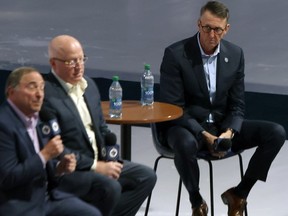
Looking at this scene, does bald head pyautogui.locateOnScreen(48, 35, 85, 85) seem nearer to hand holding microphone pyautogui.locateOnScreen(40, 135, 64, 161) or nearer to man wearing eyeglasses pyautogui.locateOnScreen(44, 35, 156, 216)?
man wearing eyeglasses pyautogui.locateOnScreen(44, 35, 156, 216)

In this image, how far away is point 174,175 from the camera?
17.0 feet

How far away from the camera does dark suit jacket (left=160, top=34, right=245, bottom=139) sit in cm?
402

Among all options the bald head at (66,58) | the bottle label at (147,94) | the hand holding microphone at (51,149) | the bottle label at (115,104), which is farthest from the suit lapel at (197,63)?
the hand holding microphone at (51,149)

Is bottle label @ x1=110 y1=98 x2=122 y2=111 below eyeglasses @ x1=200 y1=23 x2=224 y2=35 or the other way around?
below

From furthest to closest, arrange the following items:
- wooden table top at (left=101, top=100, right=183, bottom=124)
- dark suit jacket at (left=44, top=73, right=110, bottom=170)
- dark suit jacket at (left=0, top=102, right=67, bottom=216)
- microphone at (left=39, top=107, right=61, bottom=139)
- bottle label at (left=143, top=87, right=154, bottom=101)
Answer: bottle label at (left=143, top=87, right=154, bottom=101) → wooden table top at (left=101, top=100, right=183, bottom=124) → dark suit jacket at (left=44, top=73, right=110, bottom=170) → microphone at (left=39, top=107, right=61, bottom=139) → dark suit jacket at (left=0, top=102, right=67, bottom=216)

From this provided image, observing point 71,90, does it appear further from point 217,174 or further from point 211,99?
point 217,174

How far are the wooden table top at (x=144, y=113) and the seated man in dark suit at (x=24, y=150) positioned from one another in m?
0.81

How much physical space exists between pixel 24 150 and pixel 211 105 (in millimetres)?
1586

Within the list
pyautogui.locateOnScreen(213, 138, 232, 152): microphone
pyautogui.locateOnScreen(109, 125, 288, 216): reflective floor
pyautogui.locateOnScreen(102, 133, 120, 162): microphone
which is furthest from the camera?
pyautogui.locateOnScreen(109, 125, 288, 216): reflective floor

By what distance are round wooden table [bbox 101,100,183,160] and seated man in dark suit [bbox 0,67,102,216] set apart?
32.4 inches

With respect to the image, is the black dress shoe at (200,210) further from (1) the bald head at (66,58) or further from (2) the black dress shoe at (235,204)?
(1) the bald head at (66,58)

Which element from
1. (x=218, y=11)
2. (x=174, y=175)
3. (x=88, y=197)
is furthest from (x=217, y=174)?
(x=88, y=197)

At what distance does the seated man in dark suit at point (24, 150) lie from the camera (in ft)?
8.95

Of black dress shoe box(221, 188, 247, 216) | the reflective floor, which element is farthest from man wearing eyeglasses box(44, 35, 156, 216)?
the reflective floor
